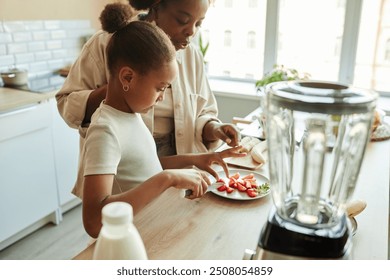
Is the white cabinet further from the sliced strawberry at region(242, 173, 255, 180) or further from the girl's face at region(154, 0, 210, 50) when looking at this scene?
the sliced strawberry at region(242, 173, 255, 180)

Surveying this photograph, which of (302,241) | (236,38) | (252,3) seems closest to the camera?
(302,241)

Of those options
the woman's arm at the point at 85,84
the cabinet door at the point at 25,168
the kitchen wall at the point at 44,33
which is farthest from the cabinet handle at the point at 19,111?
the woman's arm at the point at 85,84

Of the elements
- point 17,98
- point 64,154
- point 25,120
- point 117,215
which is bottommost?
point 64,154

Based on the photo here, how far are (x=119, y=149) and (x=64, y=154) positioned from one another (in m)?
1.45

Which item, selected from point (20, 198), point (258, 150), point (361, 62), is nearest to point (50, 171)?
point (20, 198)

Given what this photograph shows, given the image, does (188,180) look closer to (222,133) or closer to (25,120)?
(222,133)

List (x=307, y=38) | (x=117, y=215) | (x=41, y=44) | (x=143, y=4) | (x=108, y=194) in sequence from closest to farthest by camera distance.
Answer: (x=117, y=215) < (x=108, y=194) < (x=143, y=4) < (x=41, y=44) < (x=307, y=38)

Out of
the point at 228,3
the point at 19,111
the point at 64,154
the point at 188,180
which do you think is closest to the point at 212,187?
the point at 188,180

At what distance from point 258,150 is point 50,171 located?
4.39 feet

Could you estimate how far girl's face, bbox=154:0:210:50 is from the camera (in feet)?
3.51

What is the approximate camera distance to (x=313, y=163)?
623mm

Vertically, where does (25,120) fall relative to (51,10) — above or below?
below

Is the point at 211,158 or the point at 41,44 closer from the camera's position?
the point at 211,158

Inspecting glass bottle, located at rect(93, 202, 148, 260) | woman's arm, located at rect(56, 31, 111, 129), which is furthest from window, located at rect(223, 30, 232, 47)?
glass bottle, located at rect(93, 202, 148, 260)
